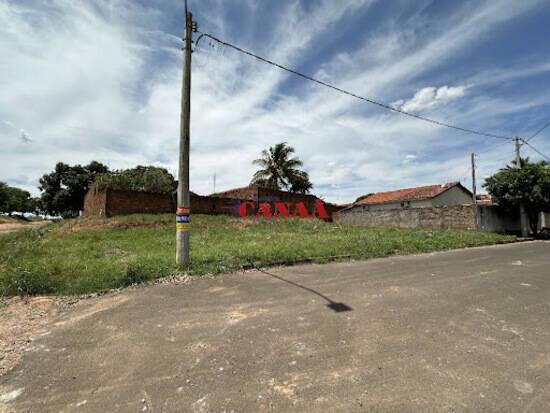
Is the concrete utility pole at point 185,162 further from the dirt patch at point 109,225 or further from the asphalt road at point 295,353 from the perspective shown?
the dirt patch at point 109,225

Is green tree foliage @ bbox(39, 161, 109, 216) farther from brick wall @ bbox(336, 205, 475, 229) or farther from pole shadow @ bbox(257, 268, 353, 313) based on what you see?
pole shadow @ bbox(257, 268, 353, 313)

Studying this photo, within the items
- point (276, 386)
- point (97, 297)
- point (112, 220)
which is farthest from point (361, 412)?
point (112, 220)

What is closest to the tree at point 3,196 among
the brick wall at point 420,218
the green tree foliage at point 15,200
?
the green tree foliage at point 15,200

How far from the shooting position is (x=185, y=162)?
7570 mm

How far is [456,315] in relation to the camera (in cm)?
436

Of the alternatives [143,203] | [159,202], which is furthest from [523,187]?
[143,203]

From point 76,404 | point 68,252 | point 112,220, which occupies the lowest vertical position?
point 76,404

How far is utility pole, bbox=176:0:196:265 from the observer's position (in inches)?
285

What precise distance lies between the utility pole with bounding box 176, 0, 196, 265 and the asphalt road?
160cm

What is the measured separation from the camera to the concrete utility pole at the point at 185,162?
7.25m

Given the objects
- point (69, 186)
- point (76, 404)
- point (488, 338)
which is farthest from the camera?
point (69, 186)

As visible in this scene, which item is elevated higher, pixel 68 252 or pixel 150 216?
pixel 150 216

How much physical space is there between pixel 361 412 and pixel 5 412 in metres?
2.84

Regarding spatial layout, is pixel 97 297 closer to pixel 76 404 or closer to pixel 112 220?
pixel 76 404
